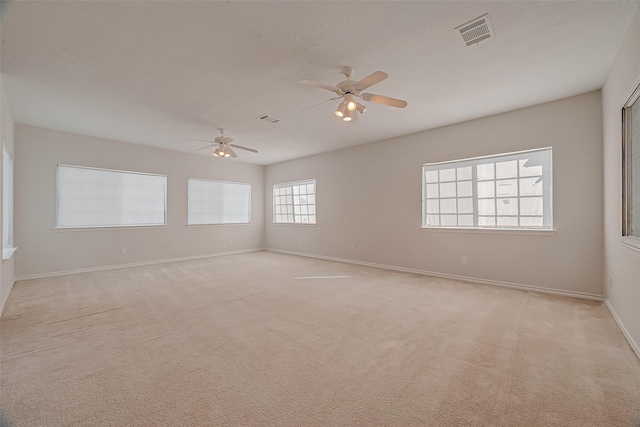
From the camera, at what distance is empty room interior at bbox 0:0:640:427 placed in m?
1.81

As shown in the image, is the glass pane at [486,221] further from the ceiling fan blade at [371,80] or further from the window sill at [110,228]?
the window sill at [110,228]

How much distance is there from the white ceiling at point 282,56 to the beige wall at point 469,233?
0.39 meters

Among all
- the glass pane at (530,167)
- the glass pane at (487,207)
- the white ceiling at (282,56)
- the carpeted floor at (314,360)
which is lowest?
the carpeted floor at (314,360)

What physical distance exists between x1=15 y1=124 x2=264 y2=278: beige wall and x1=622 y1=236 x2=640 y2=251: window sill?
7.53 metres

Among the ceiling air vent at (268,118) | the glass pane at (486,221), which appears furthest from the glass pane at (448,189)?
the ceiling air vent at (268,118)

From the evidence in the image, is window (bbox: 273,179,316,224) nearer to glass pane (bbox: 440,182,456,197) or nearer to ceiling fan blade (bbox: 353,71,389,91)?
glass pane (bbox: 440,182,456,197)

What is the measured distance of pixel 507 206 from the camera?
4320mm

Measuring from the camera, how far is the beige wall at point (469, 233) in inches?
144

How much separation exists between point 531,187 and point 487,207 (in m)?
0.65

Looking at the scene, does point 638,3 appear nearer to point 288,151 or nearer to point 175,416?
point 175,416

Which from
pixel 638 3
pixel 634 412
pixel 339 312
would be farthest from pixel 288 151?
pixel 634 412

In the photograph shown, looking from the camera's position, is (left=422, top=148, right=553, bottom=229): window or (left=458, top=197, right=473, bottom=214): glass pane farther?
(left=458, top=197, right=473, bottom=214): glass pane

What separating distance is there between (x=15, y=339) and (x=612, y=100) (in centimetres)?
644

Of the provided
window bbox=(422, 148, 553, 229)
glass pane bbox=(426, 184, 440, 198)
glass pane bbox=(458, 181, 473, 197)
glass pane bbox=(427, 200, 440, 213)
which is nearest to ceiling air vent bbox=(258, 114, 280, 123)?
window bbox=(422, 148, 553, 229)
